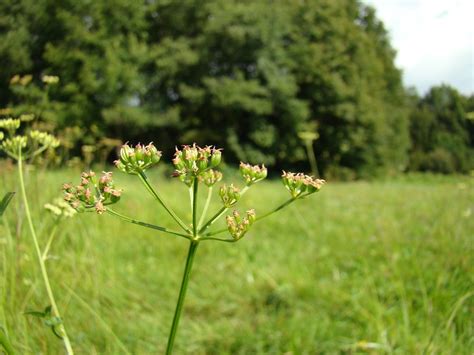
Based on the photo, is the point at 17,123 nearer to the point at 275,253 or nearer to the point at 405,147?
the point at 275,253

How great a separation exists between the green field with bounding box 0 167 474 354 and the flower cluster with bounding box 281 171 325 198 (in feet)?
1.74

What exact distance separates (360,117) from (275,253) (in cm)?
1893

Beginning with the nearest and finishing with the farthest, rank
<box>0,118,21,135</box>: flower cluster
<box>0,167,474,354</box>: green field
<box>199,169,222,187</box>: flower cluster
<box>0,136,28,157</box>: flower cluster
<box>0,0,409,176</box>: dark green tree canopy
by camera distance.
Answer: <box>199,169,222,187</box>: flower cluster < <box>0,136,28,157</box>: flower cluster < <box>0,118,21,135</box>: flower cluster < <box>0,167,474,354</box>: green field < <box>0,0,409,176</box>: dark green tree canopy

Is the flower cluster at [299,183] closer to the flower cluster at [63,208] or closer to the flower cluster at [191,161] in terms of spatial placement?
the flower cluster at [191,161]

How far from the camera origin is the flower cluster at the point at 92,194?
1.95 ft

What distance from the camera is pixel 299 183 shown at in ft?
2.23

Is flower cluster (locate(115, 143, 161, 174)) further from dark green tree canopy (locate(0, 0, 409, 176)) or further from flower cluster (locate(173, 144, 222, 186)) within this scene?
dark green tree canopy (locate(0, 0, 409, 176))

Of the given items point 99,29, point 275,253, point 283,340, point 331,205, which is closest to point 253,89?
point 99,29

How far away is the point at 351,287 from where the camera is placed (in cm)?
291

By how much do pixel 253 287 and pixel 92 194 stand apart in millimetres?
2593

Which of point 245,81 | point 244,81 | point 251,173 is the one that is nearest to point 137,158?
point 251,173

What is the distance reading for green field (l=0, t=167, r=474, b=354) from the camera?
1.51 meters

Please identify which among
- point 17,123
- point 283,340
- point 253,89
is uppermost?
point 253,89

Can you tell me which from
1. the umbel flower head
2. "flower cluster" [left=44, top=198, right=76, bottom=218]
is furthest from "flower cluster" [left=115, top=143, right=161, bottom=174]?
"flower cluster" [left=44, top=198, right=76, bottom=218]
